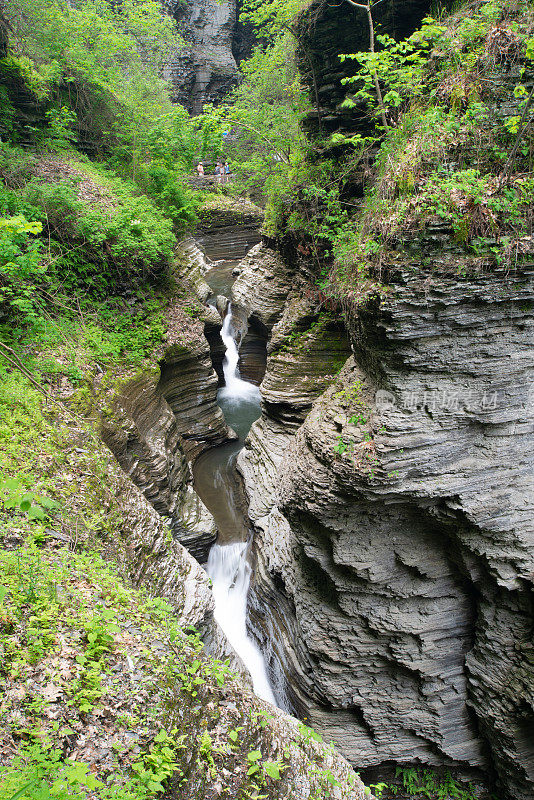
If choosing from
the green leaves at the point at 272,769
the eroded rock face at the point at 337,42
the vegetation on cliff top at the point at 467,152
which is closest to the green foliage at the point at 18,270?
the vegetation on cliff top at the point at 467,152

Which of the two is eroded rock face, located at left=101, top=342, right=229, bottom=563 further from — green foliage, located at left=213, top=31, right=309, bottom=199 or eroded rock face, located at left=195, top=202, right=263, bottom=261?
eroded rock face, located at left=195, top=202, right=263, bottom=261

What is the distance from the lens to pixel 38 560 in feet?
13.1

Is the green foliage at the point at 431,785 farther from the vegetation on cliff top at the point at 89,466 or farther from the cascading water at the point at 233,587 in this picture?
the vegetation on cliff top at the point at 89,466

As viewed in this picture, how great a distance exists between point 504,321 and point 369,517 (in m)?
3.44

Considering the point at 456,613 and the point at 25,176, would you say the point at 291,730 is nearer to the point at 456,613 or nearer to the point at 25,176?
the point at 456,613

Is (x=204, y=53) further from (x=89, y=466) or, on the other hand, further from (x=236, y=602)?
(x=236, y=602)

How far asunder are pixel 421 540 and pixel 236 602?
17.3 feet

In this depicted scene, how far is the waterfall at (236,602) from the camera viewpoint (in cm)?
883

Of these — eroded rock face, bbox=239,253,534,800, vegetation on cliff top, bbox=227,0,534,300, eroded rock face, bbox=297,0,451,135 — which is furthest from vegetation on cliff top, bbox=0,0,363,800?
vegetation on cliff top, bbox=227,0,534,300

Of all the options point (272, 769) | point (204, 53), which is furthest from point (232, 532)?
point (204, 53)

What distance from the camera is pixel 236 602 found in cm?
977

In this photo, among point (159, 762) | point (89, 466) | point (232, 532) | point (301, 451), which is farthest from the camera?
point (232, 532)

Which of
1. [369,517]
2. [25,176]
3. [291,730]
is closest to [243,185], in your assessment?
[25,176]

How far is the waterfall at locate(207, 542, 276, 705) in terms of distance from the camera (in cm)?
883
